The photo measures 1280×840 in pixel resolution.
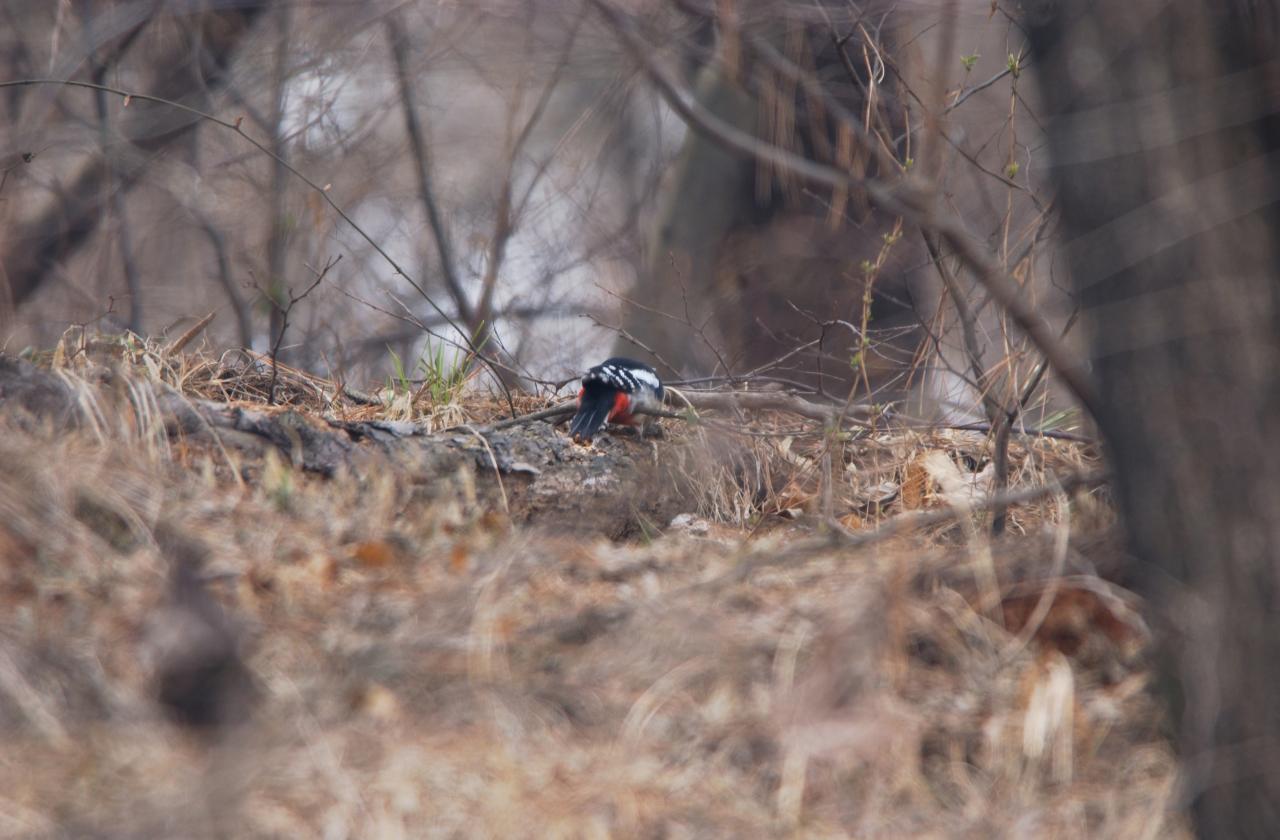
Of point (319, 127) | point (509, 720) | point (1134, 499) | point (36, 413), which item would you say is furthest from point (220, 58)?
point (1134, 499)

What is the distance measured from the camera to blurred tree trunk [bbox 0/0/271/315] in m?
7.93

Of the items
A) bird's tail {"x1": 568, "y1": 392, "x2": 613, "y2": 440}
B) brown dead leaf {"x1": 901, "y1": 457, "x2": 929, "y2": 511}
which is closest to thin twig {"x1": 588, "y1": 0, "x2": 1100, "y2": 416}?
brown dead leaf {"x1": 901, "y1": 457, "x2": 929, "y2": 511}

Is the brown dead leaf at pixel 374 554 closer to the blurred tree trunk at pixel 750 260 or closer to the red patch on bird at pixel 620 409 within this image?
the red patch on bird at pixel 620 409

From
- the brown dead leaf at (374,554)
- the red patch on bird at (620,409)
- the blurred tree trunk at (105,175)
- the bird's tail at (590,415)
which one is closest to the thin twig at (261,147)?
the bird's tail at (590,415)

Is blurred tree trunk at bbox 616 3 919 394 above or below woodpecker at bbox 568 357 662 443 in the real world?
above

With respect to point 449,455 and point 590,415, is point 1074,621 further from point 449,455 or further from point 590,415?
point 590,415

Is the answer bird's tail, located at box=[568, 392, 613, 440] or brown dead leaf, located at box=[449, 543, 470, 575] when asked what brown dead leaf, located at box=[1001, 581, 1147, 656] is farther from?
bird's tail, located at box=[568, 392, 613, 440]

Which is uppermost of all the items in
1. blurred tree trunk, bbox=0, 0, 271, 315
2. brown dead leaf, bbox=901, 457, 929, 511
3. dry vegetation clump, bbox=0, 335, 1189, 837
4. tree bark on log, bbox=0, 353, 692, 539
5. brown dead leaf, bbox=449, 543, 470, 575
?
blurred tree trunk, bbox=0, 0, 271, 315

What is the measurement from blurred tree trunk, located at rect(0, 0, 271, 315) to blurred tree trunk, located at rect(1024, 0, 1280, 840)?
6741 millimetres

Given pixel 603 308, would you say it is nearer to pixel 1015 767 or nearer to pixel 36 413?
pixel 36 413

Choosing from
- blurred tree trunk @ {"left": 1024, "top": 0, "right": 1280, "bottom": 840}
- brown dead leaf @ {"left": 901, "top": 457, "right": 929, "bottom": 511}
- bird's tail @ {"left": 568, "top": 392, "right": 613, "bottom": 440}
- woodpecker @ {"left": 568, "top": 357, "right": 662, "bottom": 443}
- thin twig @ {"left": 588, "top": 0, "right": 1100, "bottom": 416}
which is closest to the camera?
blurred tree trunk @ {"left": 1024, "top": 0, "right": 1280, "bottom": 840}

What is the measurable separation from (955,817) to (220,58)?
763cm

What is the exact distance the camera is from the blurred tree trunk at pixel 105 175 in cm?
793

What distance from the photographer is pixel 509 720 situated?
256 centimetres
